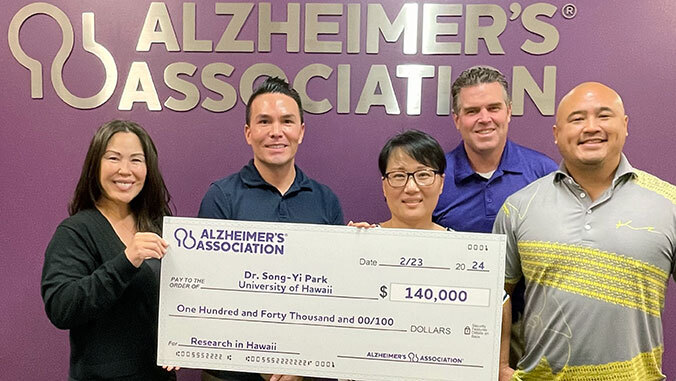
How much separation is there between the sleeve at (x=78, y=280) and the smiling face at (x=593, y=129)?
1.39 m

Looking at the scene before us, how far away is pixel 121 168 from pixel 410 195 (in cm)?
95

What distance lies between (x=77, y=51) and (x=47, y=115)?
34 centimetres

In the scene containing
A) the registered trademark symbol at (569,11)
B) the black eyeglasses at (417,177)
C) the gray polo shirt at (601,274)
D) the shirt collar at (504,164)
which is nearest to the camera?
the gray polo shirt at (601,274)

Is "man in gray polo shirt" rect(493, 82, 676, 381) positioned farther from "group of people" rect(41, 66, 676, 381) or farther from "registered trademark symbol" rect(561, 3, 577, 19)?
"registered trademark symbol" rect(561, 3, 577, 19)

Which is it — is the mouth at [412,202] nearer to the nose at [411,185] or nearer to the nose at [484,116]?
the nose at [411,185]

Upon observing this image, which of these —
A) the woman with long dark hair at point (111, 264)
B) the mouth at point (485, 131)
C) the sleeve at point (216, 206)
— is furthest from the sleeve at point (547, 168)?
the woman with long dark hair at point (111, 264)

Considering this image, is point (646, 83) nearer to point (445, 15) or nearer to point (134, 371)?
point (445, 15)

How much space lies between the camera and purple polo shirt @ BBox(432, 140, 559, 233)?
2014 millimetres

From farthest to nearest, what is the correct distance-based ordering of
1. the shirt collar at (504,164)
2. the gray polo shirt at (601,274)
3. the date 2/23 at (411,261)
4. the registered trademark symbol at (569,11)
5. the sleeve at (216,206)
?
the registered trademark symbol at (569,11) → the shirt collar at (504,164) → the sleeve at (216,206) → the date 2/23 at (411,261) → the gray polo shirt at (601,274)

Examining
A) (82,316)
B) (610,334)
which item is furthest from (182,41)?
(610,334)

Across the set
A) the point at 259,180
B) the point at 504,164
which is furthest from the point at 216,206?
the point at 504,164

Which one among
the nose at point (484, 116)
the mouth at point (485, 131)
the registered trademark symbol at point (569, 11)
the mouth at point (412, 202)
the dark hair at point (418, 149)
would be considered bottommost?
the mouth at point (412, 202)

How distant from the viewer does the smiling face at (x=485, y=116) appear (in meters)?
2.00

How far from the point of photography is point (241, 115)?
254 centimetres
